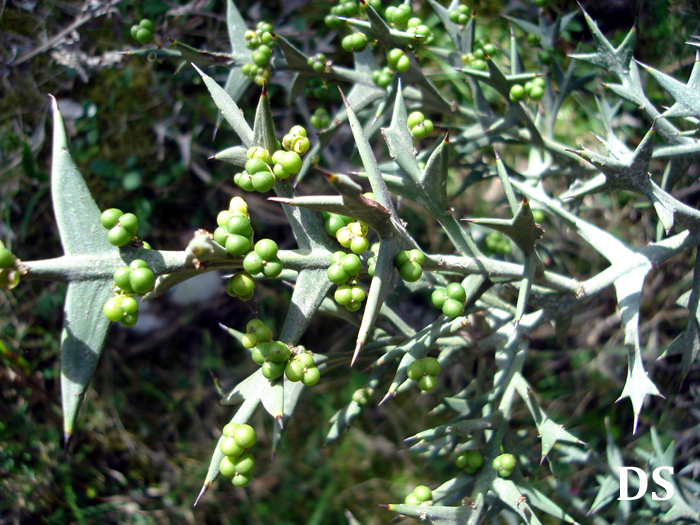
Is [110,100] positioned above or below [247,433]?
above

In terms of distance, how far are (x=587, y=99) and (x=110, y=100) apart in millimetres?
2933

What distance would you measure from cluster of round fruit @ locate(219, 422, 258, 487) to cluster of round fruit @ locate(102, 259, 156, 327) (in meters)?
0.37

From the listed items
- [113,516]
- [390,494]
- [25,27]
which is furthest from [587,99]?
[113,516]

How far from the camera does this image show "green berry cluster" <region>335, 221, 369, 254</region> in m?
1.11

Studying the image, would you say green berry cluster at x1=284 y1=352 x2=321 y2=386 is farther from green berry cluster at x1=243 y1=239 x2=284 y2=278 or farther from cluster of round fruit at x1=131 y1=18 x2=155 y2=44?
cluster of round fruit at x1=131 y1=18 x2=155 y2=44

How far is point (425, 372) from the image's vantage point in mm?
1290

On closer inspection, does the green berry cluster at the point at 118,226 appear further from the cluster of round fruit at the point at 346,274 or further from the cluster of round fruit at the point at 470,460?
the cluster of round fruit at the point at 470,460

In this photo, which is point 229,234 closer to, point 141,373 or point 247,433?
point 247,433

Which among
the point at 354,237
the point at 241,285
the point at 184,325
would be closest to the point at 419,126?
the point at 354,237

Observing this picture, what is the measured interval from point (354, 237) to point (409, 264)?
15cm

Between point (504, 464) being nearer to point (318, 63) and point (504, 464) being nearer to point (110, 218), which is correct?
point (110, 218)

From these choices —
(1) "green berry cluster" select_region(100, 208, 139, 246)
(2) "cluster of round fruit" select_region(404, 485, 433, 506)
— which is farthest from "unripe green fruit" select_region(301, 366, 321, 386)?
(2) "cluster of round fruit" select_region(404, 485, 433, 506)

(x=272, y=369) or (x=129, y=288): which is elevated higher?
(x=129, y=288)

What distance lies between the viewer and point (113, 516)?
2.79 m
